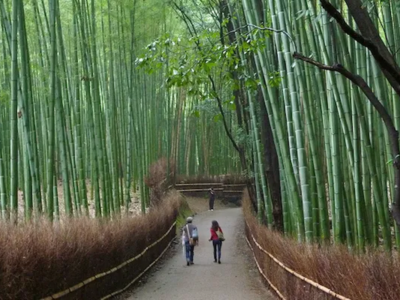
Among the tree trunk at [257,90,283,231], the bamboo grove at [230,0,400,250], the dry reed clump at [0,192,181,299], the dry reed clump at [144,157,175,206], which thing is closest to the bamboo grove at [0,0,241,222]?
the dry reed clump at [144,157,175,206]

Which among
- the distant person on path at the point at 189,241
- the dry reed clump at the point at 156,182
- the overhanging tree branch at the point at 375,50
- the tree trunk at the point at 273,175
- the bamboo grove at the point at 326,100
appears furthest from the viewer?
the dry reed clump at the point at 156,182

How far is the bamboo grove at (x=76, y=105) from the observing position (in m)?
5.82

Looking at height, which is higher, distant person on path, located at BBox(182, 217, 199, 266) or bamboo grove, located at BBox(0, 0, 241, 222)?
bamboo grove, located at BBox(0, 0, 241, 222)

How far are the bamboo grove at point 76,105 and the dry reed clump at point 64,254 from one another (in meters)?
0.51

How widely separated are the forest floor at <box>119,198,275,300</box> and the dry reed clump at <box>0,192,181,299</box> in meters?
0.41

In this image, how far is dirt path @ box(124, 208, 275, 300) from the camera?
594 centimetres

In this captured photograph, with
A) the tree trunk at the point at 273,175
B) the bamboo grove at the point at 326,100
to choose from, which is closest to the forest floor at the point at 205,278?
the tree trunk at the point at 273,175

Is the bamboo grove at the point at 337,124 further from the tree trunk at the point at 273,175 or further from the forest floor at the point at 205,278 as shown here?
the tree trunk at the point at 273,175

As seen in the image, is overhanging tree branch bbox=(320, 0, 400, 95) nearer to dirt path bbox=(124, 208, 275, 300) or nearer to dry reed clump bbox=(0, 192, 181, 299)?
dry reed clump bbox=(0, 192, 181, 299)

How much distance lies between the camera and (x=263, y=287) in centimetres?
628

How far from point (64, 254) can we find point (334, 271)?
7.11 ft

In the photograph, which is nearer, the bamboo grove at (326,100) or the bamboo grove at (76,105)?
the bamboo grove at (326,100)

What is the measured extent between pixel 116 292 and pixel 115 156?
177 inches

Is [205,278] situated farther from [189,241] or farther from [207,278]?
[189,241]
